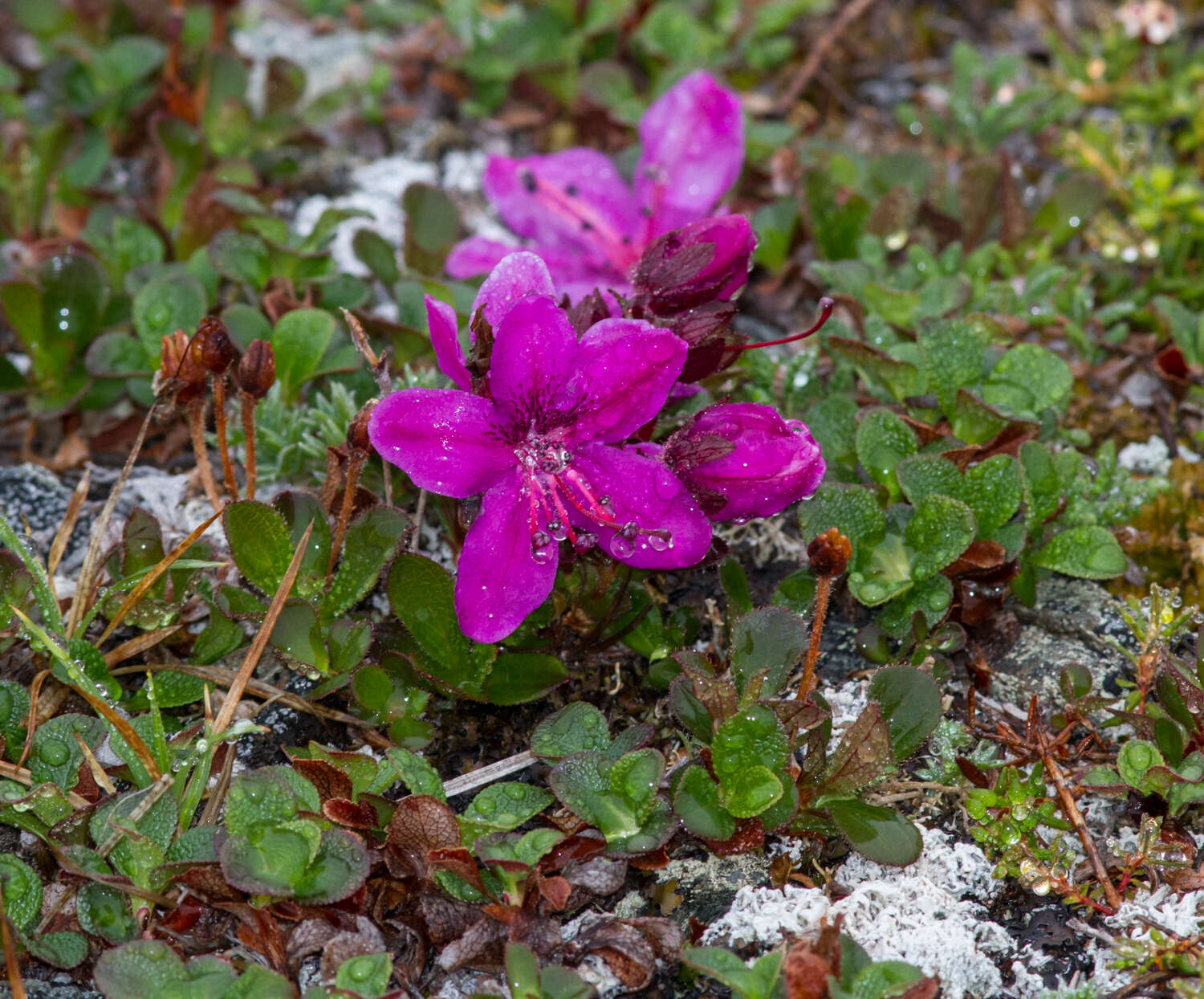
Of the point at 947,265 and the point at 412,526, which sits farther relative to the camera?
the point at 947,265

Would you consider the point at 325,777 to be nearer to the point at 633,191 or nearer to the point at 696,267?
the point at 696,267

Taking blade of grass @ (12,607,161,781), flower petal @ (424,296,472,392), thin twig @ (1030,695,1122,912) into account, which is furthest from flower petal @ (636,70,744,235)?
blade of grass @ (12,607,161,781)

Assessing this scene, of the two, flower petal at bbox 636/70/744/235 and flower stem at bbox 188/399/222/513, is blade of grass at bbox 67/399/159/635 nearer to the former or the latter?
flower stem at bbox 188/399/222/513

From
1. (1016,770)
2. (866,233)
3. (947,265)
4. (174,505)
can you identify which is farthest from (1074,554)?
(174,505)

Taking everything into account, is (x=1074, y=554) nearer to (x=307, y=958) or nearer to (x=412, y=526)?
(x=412, y=526)

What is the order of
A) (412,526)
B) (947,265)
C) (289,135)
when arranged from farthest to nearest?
1. (289,135)
2. (947,265)
3. (412,526)

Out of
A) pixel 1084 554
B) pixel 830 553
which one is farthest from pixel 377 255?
pixel 1084 554

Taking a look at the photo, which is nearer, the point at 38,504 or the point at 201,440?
the point at 201,440
